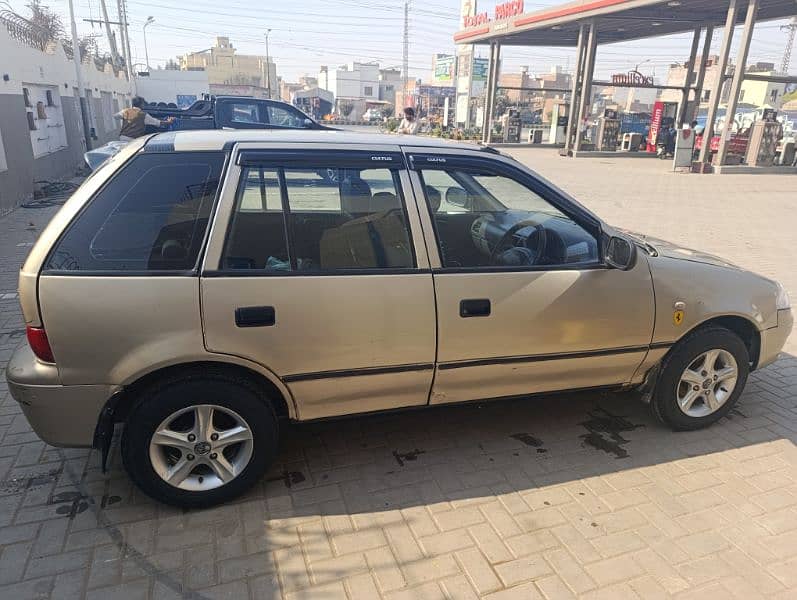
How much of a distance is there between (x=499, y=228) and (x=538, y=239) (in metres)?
0.29

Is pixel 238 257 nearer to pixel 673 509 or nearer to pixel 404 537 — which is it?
pixel 404 537

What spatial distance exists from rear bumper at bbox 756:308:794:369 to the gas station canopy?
59.4 ft

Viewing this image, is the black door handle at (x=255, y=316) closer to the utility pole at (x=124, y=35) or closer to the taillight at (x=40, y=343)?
the taillight at (x=40, y=343)

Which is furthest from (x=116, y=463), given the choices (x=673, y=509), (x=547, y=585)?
(x=673, y=509)

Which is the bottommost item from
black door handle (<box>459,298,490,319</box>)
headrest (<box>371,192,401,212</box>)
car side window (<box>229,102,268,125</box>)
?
black door handle (<box>459,298,490,319</box>)

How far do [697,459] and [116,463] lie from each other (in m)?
3.36

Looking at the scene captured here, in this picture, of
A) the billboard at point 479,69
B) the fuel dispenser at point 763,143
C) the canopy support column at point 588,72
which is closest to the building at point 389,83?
the billboard at point 479,69

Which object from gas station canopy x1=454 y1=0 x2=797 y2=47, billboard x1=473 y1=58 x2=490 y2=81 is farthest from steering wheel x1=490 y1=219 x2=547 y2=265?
billboard x1=473 y1=58 x2=490 y2=81

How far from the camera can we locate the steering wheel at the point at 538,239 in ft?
10.3

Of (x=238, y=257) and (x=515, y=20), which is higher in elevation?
(x=515, y=20)

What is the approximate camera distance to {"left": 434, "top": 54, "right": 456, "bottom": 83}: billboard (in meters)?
68.7

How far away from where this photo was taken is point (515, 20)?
1021 inches

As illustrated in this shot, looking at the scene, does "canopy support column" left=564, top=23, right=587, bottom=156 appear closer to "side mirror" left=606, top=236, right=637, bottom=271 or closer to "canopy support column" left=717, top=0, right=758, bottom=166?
"canopy support column" left=717, top=0, right=758, bottom=166

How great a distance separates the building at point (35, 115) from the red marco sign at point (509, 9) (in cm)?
1871
